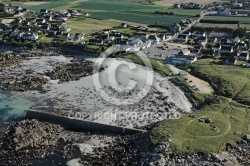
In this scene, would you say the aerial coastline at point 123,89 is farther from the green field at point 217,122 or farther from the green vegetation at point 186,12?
the green vegetation at point 186,12

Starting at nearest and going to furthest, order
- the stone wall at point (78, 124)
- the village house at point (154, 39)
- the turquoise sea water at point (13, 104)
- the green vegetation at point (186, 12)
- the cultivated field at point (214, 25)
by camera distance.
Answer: the stone wall at point (78, 124), the turquoise sea water at point (13, 104), the village house at point (154, 39), the cultivated field at point (214, 25), the green vegetation at point (186, 12)

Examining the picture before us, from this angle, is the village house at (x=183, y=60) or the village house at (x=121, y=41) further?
the village house at (x=121, y=41)

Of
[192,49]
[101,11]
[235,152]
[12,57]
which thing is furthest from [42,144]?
[101,11]

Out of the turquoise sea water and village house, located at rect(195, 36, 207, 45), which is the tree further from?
the turquoise sea water

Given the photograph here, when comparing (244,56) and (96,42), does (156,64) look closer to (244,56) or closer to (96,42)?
(244,56)

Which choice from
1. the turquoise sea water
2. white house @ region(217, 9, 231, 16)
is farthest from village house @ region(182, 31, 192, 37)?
the turquoise sea water

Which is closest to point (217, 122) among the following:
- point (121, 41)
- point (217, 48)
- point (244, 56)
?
point (244, 56)

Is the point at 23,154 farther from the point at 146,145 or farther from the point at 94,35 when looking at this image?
the point at 94,35

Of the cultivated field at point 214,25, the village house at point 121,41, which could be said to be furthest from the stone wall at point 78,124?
the cultivated field at point 214,25
